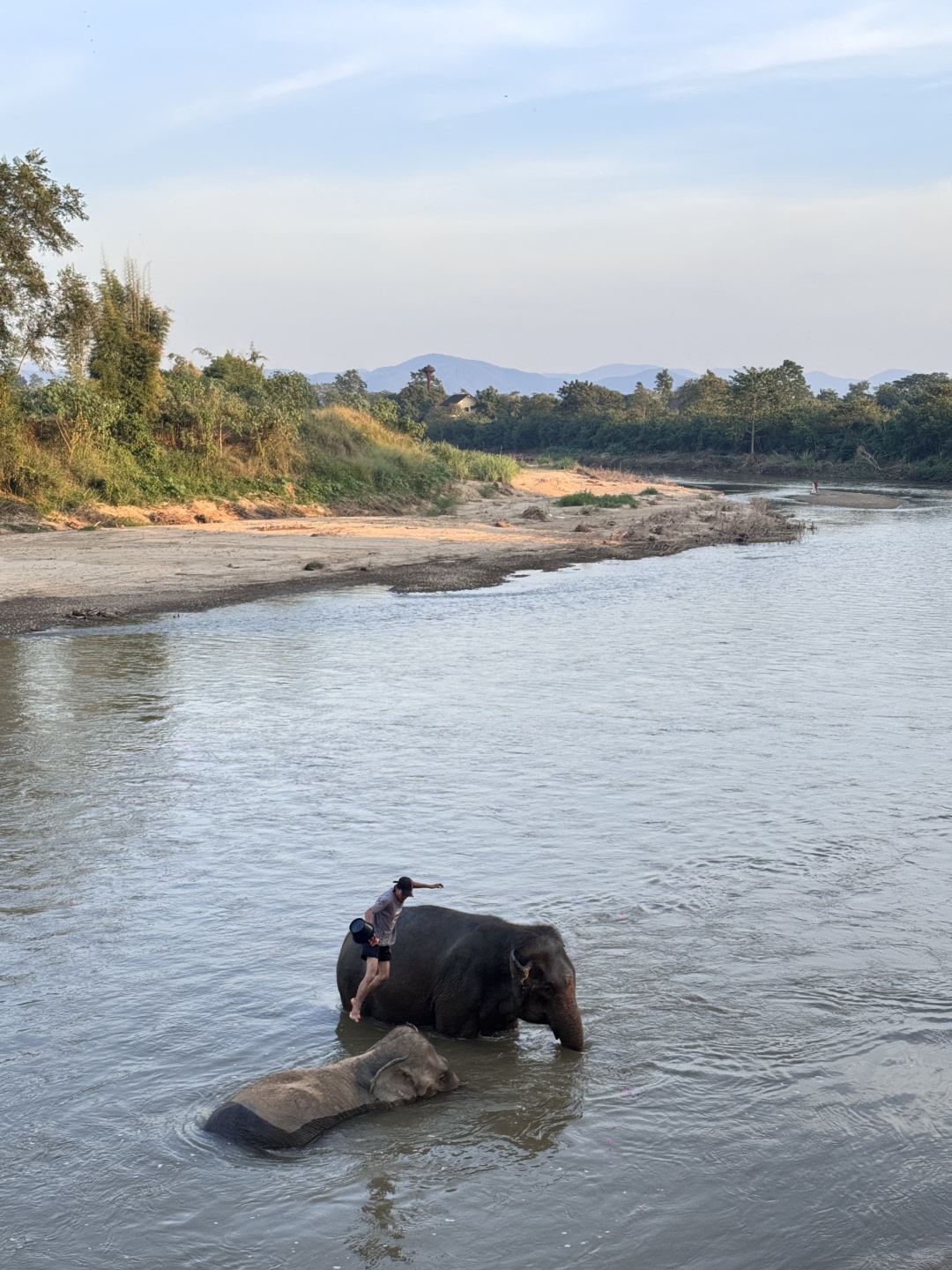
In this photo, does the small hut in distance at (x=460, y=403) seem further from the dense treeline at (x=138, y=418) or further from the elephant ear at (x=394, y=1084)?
the elephant ear at (x=394, y=1084)

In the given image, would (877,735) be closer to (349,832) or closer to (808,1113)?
(349,832)

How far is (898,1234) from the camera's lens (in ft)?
20.2

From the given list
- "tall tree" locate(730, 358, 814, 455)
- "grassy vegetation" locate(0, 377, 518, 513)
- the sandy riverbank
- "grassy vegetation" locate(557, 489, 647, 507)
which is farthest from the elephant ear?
"tall tree" locate(730, 358, 814, 455)

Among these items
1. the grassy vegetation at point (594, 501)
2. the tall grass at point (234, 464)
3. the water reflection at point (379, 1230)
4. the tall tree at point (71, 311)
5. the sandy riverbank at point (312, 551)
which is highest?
the tall tree at point (71, 311)

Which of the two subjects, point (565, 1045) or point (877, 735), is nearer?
point (565, 1045)

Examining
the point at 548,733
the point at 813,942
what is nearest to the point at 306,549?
the point at 548,733

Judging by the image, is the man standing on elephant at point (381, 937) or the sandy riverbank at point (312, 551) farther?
the sandy riverbank at point (312, 551)

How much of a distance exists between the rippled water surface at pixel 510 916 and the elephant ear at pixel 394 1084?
124mm

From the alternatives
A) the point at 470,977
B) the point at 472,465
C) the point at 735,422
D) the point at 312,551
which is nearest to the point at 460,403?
the point at 735,422

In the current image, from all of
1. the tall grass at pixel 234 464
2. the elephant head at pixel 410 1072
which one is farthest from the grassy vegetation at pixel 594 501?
the elephant head at pixel 410 1072

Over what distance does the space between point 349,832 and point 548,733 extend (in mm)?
4781

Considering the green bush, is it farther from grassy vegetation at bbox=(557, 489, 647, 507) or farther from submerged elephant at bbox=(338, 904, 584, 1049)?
submerged elephant at bbox=(338, 904, 584, 1049)

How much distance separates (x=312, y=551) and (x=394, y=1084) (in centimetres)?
2915

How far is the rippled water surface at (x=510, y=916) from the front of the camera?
6395 mm
